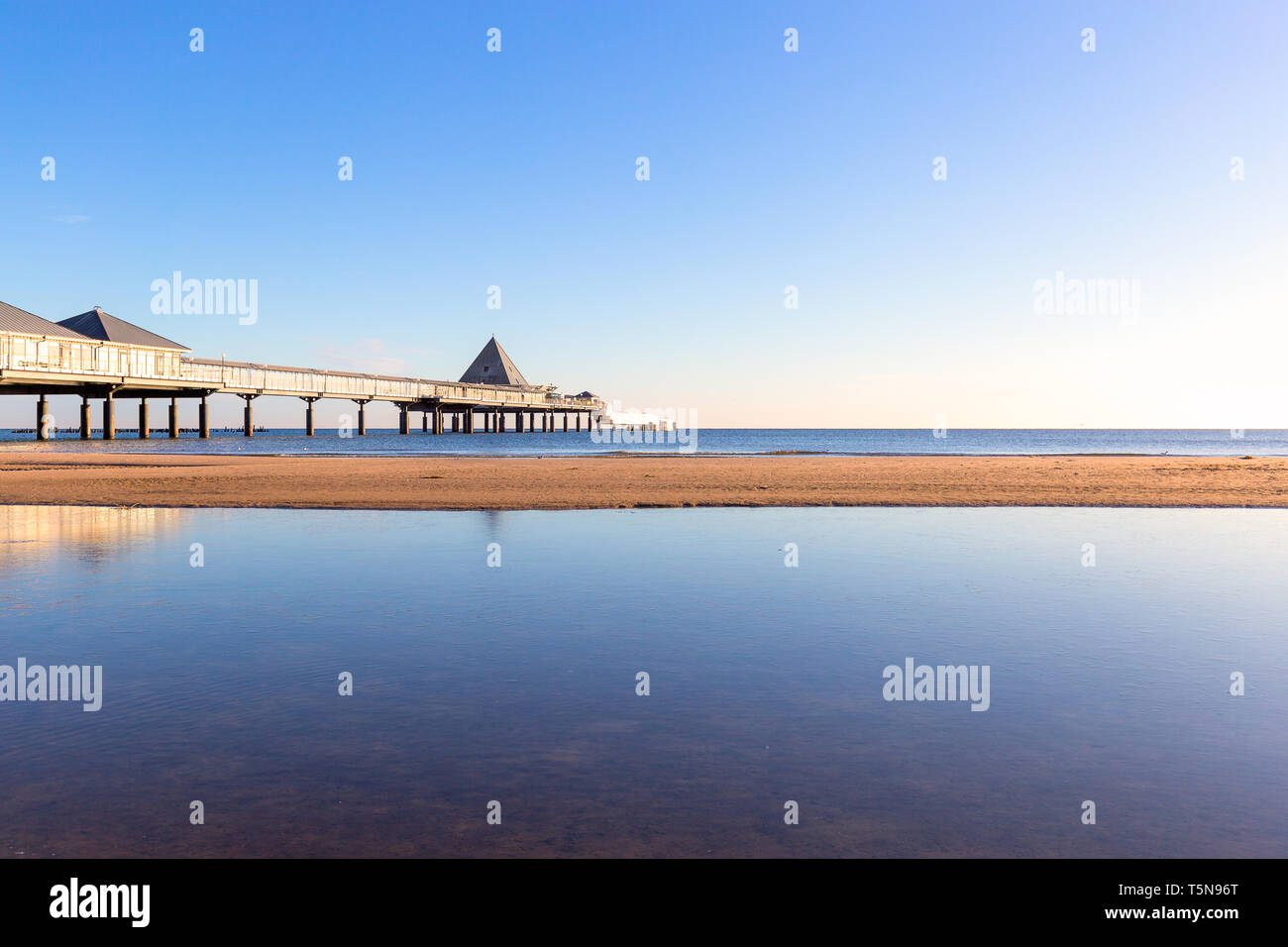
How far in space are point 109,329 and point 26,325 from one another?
11.8m

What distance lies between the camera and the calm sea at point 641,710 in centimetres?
416

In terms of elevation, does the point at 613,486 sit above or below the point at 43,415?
below

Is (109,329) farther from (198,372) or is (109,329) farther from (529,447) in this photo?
(529,447)

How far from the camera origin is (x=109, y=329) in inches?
3334

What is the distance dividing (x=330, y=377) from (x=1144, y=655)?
4910 inches

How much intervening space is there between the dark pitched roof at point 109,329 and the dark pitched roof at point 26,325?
439 cm

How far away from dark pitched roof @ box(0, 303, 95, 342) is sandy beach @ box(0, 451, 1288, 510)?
3869 cm

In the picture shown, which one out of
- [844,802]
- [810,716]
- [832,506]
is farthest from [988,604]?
[832,506]

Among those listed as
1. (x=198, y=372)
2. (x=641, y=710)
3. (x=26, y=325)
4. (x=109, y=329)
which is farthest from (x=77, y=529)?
(x=198, y=372)

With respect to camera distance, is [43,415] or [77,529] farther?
[43,415]

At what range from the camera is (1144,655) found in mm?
7637

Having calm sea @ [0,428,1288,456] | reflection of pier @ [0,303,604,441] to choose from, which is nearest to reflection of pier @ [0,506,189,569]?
calm sea @ [0,428,1288,456]
